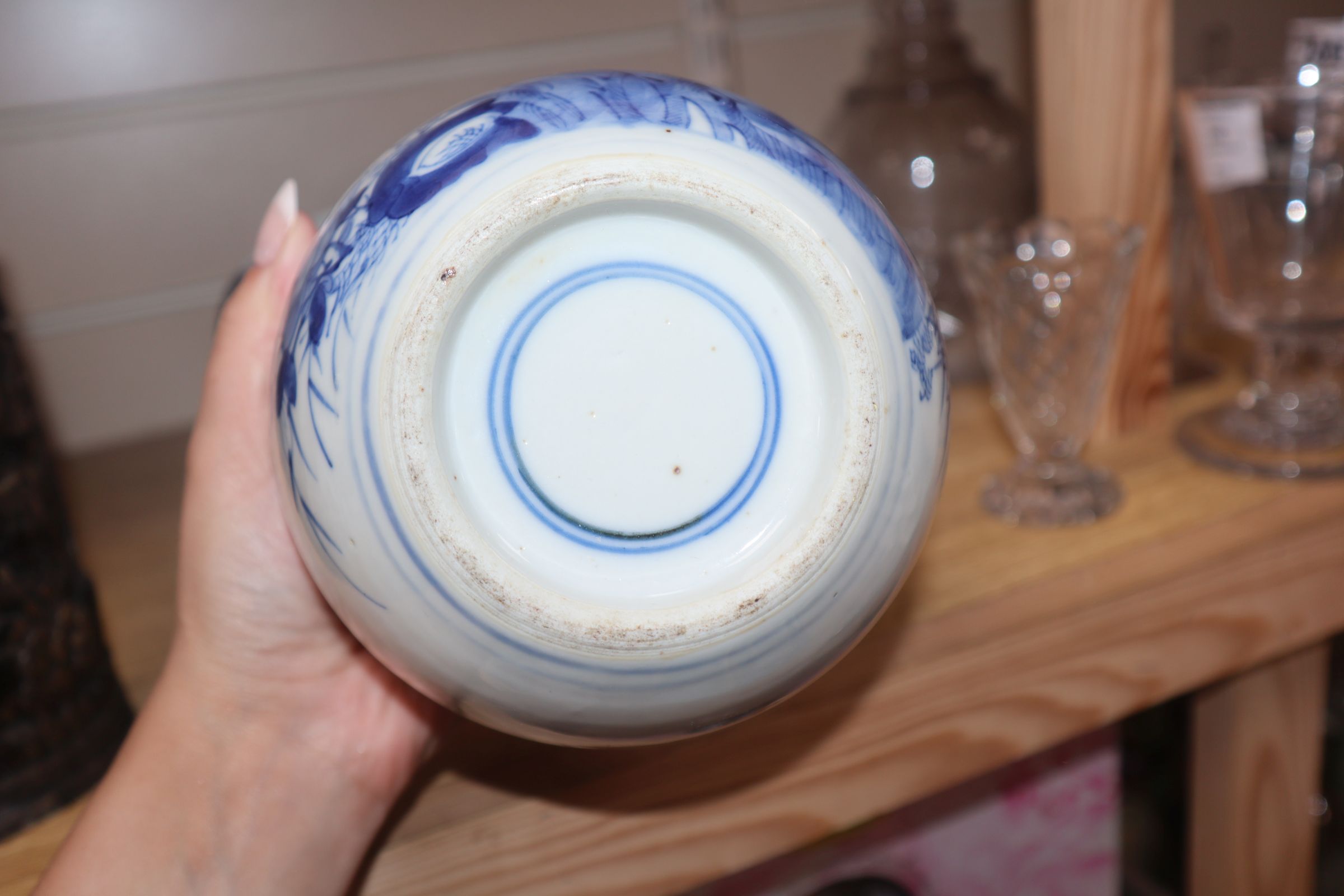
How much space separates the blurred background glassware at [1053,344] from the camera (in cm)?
63

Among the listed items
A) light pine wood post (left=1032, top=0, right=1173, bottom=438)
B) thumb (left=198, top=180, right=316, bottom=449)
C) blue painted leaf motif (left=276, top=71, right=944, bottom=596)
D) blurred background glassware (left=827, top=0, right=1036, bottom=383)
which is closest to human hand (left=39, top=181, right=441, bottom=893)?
thumb (left=198, top=180, right=316, bottom=449)

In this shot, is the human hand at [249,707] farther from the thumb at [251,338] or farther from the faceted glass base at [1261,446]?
the faceted glass base at [1261,446]

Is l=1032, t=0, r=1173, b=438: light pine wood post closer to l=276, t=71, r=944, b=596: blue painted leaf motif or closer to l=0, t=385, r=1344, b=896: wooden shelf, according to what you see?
l=0, t=385, r=1344, b=896: wooden shelf

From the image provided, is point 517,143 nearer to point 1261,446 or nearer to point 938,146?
point 1261,446

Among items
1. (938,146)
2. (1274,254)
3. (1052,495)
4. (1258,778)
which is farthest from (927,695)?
(938,146)

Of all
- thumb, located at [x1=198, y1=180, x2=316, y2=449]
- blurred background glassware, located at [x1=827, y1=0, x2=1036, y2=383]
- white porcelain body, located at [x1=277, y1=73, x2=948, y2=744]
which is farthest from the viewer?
blurred background glassware, located at [x1=827, y1=0, x2=1036, y2=383]

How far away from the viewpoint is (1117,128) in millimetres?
674

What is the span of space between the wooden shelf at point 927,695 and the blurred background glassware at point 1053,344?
2cm

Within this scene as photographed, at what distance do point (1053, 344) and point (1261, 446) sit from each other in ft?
0.62

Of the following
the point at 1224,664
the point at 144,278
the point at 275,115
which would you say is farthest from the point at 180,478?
the point at 1224,664

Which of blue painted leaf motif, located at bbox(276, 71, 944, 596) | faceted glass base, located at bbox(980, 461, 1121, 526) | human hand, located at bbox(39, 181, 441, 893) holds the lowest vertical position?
faceted glass base, located at bbox(980, 461, 1121, 526)

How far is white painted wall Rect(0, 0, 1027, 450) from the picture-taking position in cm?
103

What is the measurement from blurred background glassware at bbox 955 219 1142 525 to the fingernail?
16.5 inches

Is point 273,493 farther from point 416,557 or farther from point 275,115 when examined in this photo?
point 275,115
